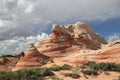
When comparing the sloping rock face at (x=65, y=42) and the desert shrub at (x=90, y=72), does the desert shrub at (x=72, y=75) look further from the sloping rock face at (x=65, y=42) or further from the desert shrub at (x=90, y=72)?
the sloping rock face at (x=65, y=42)

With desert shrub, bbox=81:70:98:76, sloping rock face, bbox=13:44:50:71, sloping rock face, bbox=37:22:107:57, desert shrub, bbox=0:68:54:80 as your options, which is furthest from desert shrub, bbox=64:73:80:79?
sloping rock face, bbox=37:22:107:57

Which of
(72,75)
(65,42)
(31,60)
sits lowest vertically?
(72,75)

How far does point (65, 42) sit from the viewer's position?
45062 millimetres

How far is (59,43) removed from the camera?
4488 cm

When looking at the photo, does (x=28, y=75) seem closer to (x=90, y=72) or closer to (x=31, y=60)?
(x=90, y=72)

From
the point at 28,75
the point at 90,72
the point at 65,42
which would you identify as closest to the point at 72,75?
the point at 90,72

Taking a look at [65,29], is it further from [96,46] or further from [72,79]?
[72,79]

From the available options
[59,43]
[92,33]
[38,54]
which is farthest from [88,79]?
[92,33]

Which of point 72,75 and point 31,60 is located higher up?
point 31,60

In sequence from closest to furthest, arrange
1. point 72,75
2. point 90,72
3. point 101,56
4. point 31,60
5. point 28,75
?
point 28,75 < point 72,75 < point 90,72 < point 31,60 < point 101,56

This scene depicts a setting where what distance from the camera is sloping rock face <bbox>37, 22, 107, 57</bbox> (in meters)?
44.4

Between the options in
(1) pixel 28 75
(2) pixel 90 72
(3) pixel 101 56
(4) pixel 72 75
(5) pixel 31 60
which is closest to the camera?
(1) pixel 28 75

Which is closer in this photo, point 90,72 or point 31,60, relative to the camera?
point 90,72

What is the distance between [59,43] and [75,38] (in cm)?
267
